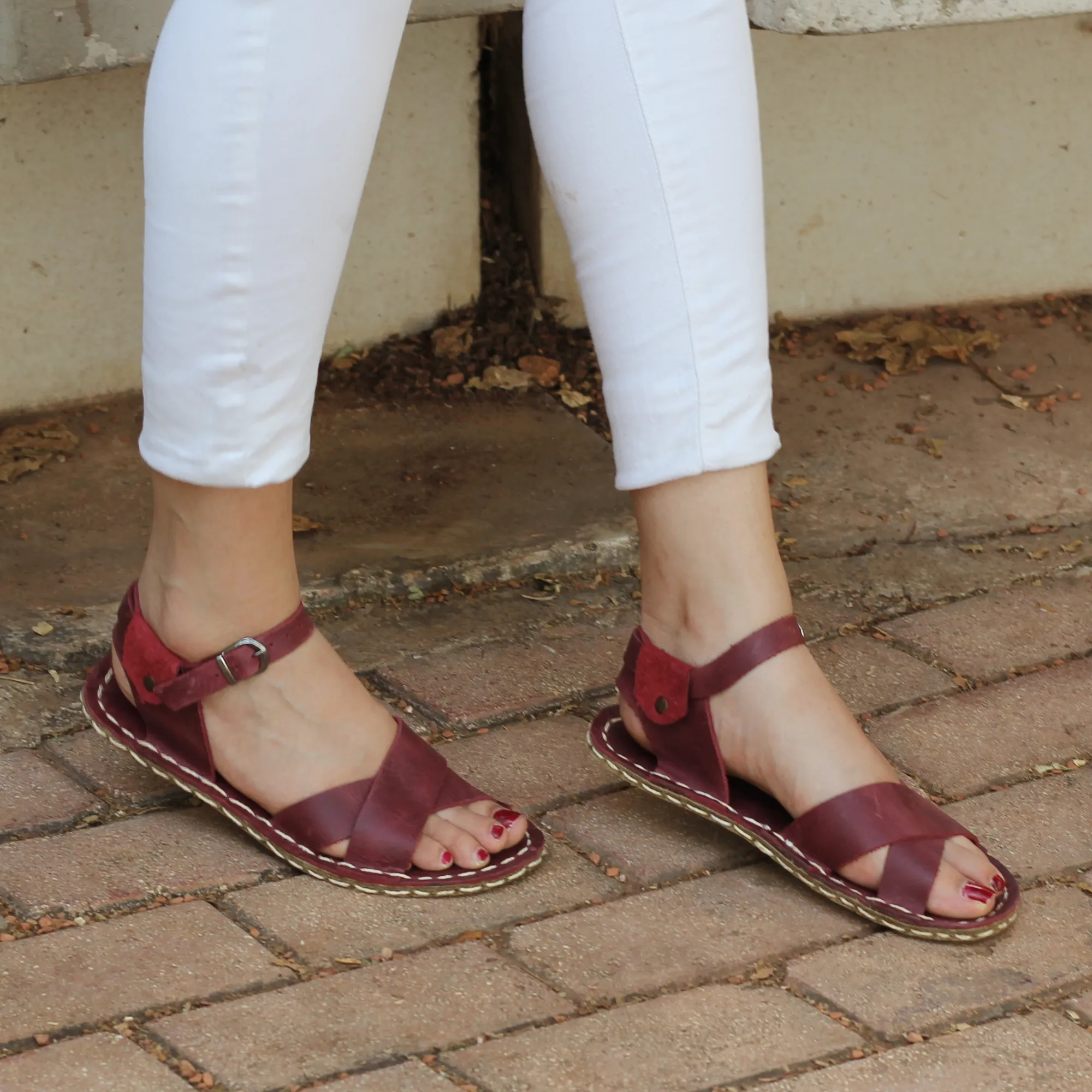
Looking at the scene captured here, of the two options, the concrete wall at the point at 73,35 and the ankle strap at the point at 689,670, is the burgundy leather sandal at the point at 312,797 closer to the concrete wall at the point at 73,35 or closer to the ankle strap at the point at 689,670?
the ankle strap at the point at 689,670

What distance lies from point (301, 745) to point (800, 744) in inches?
17.1

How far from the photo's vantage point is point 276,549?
141 cm

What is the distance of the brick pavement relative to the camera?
1.20m

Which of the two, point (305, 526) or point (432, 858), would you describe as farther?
point (305, 526)

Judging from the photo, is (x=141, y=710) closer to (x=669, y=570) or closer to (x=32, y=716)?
(x=32, y=716)

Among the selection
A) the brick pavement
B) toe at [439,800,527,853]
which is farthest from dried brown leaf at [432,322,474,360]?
toe at [439,800,527,853]

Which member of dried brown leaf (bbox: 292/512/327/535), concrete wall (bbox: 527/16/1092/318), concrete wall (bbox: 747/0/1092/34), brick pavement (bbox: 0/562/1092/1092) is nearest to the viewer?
brick pavement (bbox: 0/562/1092/1092)

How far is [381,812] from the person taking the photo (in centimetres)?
144

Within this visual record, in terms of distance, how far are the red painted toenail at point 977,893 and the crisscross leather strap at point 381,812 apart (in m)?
0.44

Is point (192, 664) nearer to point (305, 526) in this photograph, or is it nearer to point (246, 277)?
point (246, 277)

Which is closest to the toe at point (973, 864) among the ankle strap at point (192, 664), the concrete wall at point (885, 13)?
the ankle strap at point (192, 664)

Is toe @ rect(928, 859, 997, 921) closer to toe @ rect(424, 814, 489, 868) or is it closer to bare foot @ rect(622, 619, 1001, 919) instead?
bare foot @ rect(622, 619, 1001, 919)

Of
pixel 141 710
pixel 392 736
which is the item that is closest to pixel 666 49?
pixel 392 736

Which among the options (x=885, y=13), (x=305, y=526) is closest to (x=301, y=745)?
(x=305, y=526)
